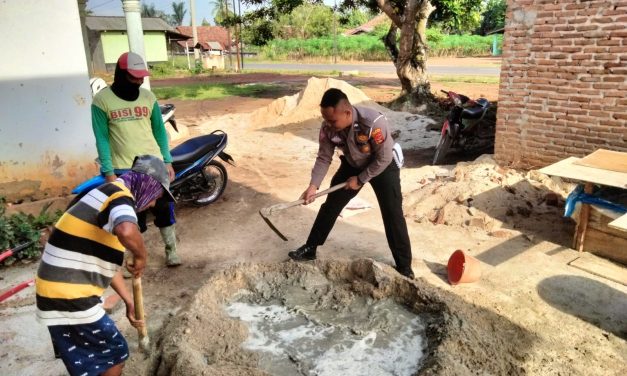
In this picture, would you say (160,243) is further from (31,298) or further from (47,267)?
(47,267)

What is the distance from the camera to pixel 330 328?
3189 mm

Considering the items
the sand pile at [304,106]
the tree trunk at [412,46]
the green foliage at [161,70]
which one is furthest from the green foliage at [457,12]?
the green foliage at [161,70]

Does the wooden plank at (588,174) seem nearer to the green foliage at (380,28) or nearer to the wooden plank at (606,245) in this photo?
the wooden plank at (606,245)

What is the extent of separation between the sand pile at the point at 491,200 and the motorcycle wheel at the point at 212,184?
2.37m

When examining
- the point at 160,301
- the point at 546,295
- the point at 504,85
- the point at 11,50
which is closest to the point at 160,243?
the point at 160,301

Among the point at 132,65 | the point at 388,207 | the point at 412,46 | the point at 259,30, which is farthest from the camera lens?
the point at 259,30

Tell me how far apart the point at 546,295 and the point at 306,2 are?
11265mm

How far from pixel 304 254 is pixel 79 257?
93.3 inches

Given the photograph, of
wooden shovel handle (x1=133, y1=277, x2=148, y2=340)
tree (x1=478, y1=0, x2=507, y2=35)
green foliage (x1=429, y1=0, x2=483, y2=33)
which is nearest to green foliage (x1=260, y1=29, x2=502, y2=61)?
tree (x1=478, y1=0, x2=507, y2=35)

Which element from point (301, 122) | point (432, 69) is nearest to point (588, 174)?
point (301, 122)

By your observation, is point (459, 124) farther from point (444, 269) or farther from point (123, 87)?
point (123, 87)

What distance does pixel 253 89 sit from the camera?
19484 mm

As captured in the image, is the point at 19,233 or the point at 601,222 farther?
the point at 19,233

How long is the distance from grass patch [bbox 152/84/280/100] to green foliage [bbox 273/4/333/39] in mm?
27914
